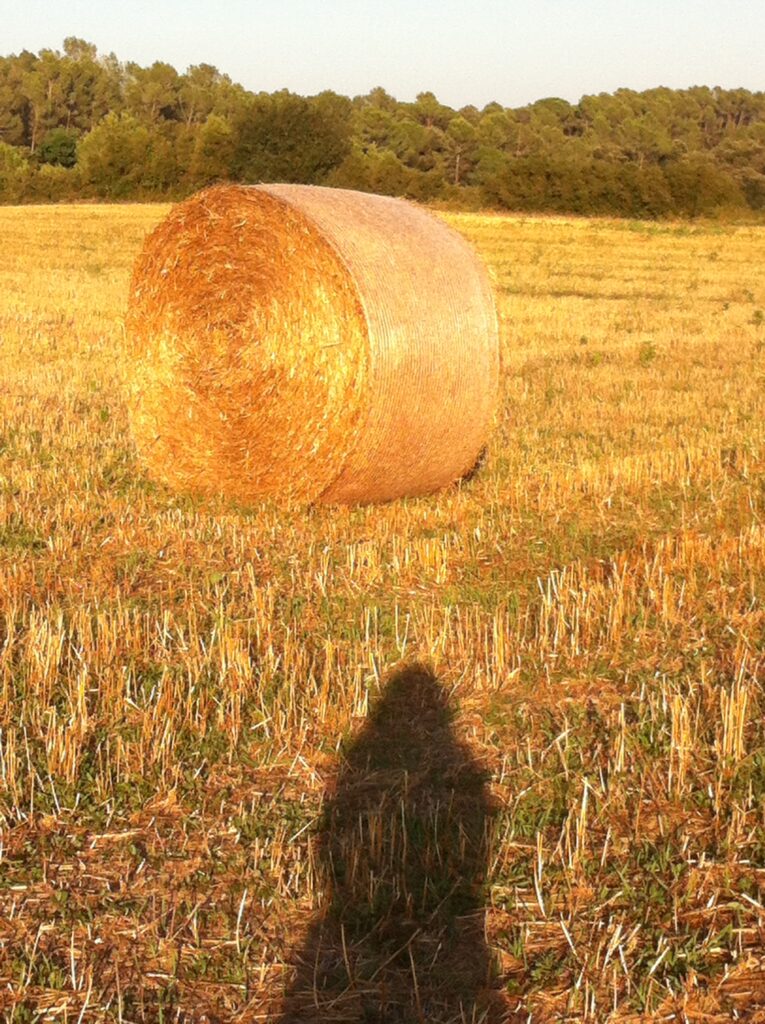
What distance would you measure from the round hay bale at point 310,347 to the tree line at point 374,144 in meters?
30.0

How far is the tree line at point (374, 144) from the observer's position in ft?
144

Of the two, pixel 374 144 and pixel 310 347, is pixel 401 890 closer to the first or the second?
pixel 310 347

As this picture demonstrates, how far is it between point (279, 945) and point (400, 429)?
186 inches

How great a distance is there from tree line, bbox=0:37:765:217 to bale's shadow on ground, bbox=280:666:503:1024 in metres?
34.8

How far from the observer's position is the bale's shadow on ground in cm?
308

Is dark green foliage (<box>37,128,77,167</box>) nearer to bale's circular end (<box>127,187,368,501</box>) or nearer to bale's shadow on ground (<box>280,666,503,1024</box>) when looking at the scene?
bale's circular end (<box>127,187,368,501</box>)

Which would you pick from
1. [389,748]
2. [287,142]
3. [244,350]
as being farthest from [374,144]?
[389,748]

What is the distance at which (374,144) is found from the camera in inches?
2562

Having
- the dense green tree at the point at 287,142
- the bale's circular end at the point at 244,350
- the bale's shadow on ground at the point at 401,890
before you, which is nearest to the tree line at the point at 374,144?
the dense green tree at the point at 287,142

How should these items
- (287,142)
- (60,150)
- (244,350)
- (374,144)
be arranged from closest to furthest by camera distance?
(244,350) → (287,142) → (374,144) → (60,150)

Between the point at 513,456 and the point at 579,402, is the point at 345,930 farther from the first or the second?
the point at 579,402

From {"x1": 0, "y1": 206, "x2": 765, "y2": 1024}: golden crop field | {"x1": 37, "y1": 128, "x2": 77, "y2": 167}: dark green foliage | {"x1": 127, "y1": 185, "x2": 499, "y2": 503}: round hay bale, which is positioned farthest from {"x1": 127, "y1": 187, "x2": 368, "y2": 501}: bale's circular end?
{"x1": 37, "y1": 128, "x2": 77, "y2": 167}: dark green foliage

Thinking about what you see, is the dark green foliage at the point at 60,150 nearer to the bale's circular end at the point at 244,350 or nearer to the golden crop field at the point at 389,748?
the bale's circular end at the point at 244,350

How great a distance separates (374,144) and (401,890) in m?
64.5
